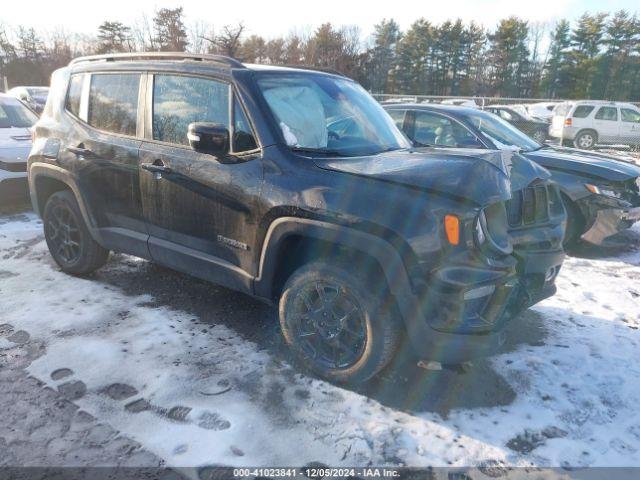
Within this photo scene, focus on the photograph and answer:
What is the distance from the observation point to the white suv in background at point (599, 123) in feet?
58.3

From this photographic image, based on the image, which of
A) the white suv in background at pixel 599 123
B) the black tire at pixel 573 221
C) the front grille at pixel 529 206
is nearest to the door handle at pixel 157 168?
the front grille at pixel 529 206

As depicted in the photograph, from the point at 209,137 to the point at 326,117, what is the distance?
0.93 meters

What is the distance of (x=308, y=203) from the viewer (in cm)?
286

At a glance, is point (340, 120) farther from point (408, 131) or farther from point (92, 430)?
point (408, 131)

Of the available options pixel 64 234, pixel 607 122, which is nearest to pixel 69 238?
pixel 64 234

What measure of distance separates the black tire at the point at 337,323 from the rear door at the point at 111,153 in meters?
1.57

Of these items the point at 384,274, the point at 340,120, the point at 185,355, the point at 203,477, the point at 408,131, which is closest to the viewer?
the point at 203,477

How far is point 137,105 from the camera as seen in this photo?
152 inches

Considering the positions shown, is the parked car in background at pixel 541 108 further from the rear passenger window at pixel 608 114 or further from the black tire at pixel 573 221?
the black tire at pixel 573 221

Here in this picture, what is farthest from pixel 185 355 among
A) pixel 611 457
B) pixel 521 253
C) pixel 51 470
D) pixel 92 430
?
pixel 611 457

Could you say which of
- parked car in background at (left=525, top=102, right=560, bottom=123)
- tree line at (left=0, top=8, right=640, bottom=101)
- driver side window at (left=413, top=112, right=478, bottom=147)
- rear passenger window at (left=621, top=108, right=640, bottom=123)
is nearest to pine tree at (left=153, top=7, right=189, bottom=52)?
tree line at (left=0, top=8, right=640, bottom=101)

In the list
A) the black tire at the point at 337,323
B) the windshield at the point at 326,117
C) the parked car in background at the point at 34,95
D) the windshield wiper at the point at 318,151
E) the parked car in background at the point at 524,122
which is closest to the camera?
the black tire at the point at 337,323

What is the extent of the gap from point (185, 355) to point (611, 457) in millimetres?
2650

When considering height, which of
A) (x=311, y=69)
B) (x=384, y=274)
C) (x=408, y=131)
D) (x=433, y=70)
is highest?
(x=433, y=70)
